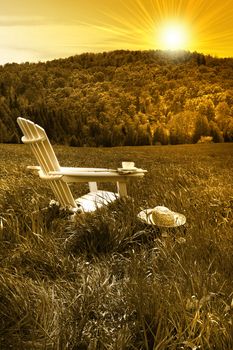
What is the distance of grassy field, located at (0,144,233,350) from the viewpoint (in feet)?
6.67

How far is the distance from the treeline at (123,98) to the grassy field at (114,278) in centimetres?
1013

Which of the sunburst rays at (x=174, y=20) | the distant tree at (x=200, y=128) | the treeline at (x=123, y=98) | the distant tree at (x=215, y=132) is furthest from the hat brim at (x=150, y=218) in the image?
the distant tree at (x=215, y=132)

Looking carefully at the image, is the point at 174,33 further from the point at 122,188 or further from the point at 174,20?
the point at 122,188

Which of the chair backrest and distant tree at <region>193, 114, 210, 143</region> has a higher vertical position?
the chair backrest

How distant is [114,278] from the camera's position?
8.37 feet

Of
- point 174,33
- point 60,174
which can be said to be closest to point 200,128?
point 174,33

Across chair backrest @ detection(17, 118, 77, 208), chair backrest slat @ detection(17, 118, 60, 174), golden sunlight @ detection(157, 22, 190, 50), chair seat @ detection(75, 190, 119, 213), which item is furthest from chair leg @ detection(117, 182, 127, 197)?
golden sunlight @ detection(157, 22, 190, 50)

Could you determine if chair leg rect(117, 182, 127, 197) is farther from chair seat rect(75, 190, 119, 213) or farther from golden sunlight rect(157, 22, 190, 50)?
golden sunlight rect(157, 22, 190, 50)

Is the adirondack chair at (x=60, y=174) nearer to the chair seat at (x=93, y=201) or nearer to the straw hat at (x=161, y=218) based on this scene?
the chair seat at (x=93, y=201)

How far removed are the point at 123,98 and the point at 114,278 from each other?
44.5 feet

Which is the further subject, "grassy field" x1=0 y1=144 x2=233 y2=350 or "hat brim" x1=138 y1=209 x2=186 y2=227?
"hat brim" x1=138 y1=209 x2=186 y2=227

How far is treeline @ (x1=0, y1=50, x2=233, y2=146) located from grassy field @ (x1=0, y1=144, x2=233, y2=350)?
10125mm

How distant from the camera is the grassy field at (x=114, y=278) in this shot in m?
2.03

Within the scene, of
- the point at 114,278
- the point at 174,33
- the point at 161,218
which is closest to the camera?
the point at 114,278
